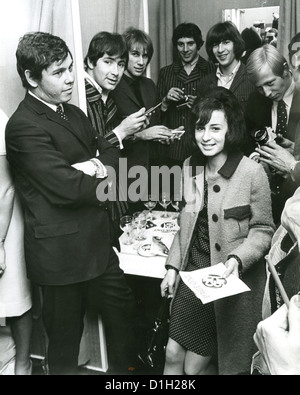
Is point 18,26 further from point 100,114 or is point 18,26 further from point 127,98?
point 127,98

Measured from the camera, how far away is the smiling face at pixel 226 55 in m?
2.31

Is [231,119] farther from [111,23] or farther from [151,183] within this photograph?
[111,23]

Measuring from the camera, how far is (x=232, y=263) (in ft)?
5.11

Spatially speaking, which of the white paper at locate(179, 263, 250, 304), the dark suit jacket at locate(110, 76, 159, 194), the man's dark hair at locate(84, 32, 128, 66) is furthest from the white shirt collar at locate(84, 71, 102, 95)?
the white paper at locate(179, 263, 250, 304)

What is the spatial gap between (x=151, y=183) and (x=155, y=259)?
30.1 inches

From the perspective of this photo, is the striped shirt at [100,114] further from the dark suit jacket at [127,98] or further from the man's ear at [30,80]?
the man's ear at [30,80]

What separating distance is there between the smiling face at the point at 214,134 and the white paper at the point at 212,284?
1.64 feet

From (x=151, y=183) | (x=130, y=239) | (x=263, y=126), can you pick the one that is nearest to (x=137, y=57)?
(x=151, y=183)

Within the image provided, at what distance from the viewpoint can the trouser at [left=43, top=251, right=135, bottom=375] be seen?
1.72 m

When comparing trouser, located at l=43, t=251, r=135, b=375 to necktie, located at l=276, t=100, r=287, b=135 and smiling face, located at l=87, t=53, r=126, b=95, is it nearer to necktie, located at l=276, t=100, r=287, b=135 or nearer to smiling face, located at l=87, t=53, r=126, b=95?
smiling face, located at l=87, t=53, r=126, b=95

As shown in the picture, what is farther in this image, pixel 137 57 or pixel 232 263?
pixel 137 57

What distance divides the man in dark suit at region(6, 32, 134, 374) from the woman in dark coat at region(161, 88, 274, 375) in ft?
1.19

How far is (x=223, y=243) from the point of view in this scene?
171cm

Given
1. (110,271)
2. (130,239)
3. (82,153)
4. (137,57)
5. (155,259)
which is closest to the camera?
(82,153)
